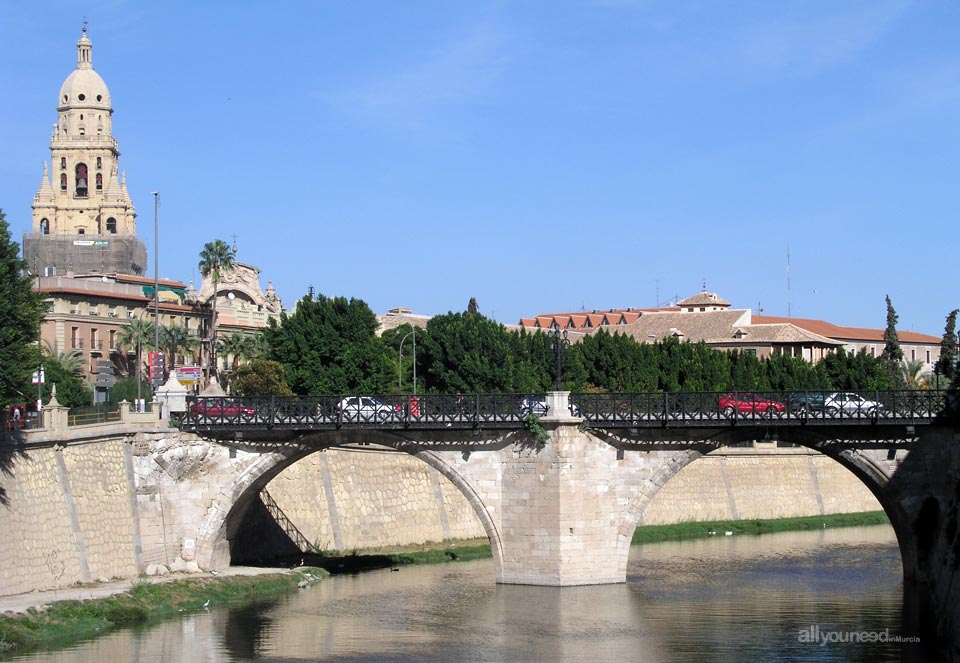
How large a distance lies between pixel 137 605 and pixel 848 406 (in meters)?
25.0

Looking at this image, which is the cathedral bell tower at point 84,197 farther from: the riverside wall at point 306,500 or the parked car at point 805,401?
the parked car at point 805,401

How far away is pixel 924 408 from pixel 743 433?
6076 mm

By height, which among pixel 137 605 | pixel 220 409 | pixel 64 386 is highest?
pixel 64 386

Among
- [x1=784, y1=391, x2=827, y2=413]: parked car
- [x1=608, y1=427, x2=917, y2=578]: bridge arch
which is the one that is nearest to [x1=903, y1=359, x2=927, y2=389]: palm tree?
[x1=784, y1=391, x2=827, y2=413]: parked car

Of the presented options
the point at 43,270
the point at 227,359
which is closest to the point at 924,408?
the point at 227,359

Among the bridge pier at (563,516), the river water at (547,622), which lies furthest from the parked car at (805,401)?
the river water at (547,622)

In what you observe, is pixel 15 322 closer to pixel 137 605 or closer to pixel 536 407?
pixel 137 605

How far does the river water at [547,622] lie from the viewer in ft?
137

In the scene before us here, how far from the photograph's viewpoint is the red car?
170 feet

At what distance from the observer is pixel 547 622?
151 ft

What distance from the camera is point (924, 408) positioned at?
50469 millimetres

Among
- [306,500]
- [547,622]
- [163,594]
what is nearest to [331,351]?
[306,500]

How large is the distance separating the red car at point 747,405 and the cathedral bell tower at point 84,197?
3150 inches

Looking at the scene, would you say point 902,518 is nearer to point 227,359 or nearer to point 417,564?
point 417,564
